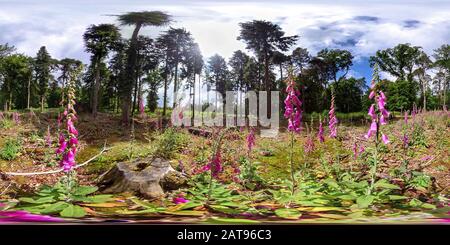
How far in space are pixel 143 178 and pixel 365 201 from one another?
1486mm

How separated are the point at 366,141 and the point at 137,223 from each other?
1760 millimetres

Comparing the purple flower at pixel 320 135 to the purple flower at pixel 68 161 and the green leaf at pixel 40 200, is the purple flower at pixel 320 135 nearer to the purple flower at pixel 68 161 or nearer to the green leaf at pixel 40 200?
the purple flower at pixel 68 161

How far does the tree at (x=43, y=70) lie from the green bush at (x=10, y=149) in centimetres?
42

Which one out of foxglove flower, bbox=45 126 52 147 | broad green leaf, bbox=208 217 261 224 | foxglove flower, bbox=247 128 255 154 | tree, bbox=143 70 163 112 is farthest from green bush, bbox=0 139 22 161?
foxglove flower, bbox=247 128 255 154

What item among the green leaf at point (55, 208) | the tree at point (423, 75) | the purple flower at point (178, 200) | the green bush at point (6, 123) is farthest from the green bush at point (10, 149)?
the tree at point (423, 75)

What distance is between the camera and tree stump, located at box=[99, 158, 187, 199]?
279cm

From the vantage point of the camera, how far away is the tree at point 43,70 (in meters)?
2.66

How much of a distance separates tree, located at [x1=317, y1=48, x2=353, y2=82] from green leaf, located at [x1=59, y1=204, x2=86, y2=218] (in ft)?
5.98

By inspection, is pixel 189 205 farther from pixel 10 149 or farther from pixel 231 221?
pixel 10 149

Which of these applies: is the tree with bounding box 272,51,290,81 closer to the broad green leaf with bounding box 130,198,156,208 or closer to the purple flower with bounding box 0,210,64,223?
the broad green leaf with bounding box 130,198,156,208

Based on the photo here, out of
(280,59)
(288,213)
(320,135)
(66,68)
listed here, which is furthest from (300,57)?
(66,68)

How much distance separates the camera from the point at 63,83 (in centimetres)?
261

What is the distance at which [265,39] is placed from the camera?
2787 mm
